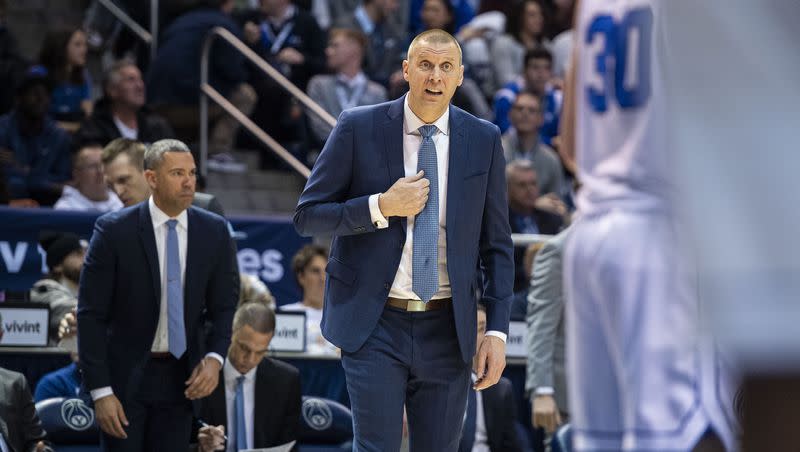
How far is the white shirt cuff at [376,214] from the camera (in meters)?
5.08

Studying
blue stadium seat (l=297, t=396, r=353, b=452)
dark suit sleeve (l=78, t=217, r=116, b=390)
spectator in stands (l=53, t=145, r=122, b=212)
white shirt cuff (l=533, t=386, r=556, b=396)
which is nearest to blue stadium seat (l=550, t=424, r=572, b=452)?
white shirt cuff (l=533, t=386, r=556, b=396)

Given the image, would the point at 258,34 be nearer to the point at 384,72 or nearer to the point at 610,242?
the point at 384,72

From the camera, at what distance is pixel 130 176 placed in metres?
7.90

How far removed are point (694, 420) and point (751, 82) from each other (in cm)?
90

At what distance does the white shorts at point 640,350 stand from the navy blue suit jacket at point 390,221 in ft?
5.22

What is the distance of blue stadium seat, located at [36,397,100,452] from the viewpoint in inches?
305

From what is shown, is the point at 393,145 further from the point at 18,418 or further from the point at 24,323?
the point at 24,323

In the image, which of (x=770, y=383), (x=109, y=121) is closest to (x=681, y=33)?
(x=770, y=383)

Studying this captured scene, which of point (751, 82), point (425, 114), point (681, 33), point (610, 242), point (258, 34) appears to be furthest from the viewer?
point (258, 34)

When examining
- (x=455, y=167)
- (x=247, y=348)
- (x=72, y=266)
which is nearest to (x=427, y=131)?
(x=455, y=167)

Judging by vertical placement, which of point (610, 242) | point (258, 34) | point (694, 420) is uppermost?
point (258, 34)

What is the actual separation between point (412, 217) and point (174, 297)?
1.84 m

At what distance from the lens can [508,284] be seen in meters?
5.42

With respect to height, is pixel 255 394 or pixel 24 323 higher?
pixel 24 323
